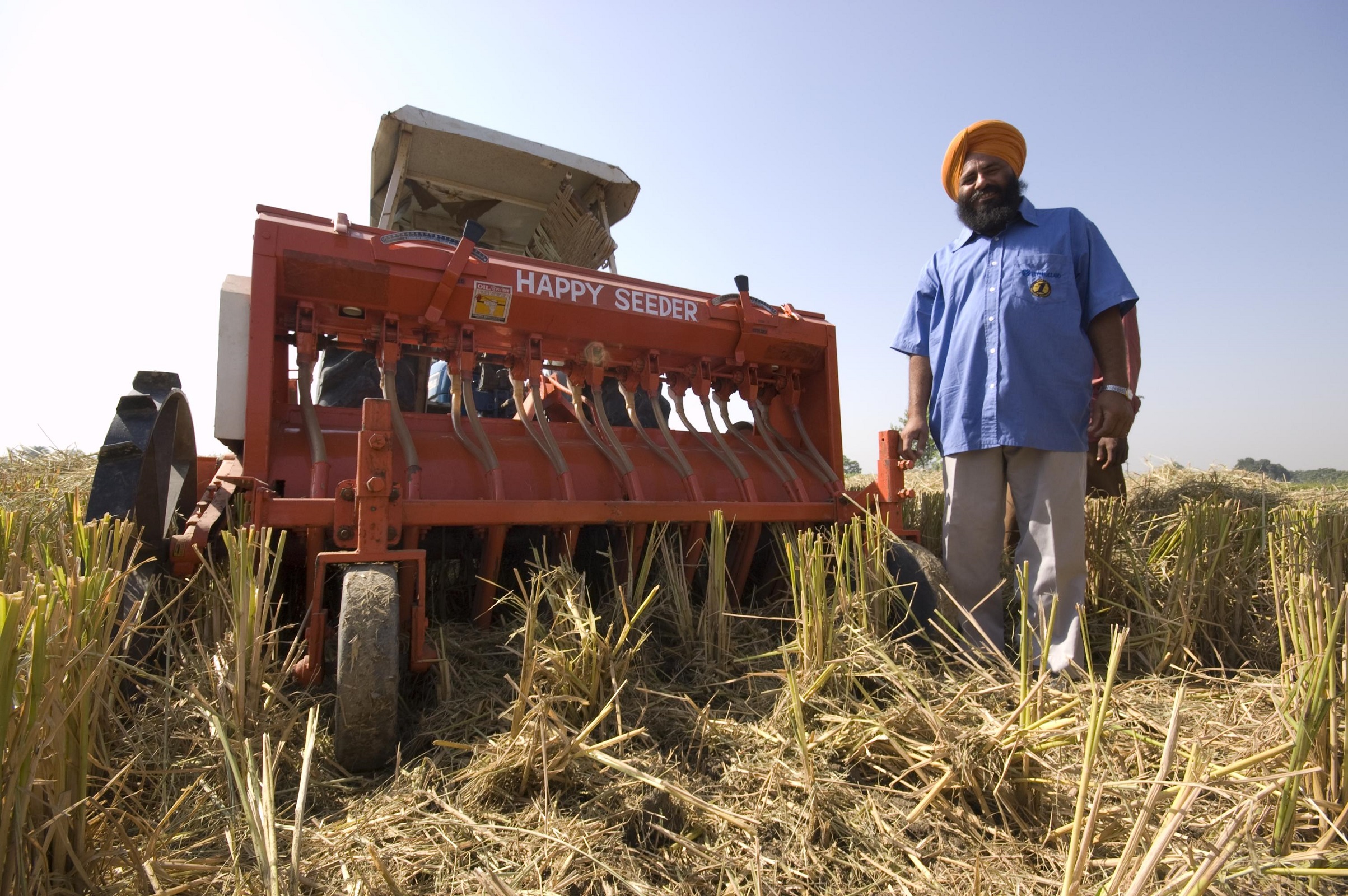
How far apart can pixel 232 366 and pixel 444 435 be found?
0.78 metres

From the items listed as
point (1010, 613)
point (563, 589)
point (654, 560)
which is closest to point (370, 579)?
point (563, 589)

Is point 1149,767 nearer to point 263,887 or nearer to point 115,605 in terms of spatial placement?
point 263,887

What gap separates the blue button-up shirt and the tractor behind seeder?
0.44 m

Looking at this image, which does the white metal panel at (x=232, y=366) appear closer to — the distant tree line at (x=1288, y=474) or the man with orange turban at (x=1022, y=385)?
the man with orange turban at (x=1022, y=385)

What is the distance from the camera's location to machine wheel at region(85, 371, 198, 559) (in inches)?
89.6

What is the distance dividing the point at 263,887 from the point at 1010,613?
9.69ft

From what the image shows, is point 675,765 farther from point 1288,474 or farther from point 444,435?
point 1288,474

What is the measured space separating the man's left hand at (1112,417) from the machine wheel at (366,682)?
255cm

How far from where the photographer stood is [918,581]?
2.83 meters

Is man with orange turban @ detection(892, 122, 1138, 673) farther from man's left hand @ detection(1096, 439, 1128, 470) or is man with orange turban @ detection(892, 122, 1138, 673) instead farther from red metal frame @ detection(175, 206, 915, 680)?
red metal frame @ detection(175, 206, 915, 680)

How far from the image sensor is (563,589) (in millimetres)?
2287

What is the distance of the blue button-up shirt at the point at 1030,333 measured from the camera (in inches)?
109

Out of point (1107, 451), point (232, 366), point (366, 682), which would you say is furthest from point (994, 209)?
point (232, 366)

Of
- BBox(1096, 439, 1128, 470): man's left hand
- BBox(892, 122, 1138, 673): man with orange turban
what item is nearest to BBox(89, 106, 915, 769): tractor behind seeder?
BBox(892, 122, 1138, 673): man with orange turban
